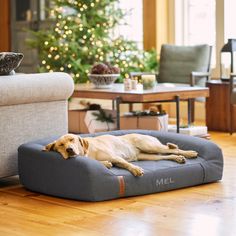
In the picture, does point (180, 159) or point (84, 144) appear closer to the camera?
point (84, 144)

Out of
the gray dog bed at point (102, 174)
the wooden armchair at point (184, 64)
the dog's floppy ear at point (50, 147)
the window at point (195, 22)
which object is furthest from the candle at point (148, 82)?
the dog's floppy ear at point (50, 147)

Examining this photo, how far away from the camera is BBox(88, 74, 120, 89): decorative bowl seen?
6737 millimetres

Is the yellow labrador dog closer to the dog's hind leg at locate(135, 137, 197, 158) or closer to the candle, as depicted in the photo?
the dog's hind leg at locate(135, 137, 197, 158)

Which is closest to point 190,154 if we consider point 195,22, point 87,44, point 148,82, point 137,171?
point 137,171

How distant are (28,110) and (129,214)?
50.4 inches

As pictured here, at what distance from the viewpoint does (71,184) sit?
436cm

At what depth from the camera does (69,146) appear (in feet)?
14.4

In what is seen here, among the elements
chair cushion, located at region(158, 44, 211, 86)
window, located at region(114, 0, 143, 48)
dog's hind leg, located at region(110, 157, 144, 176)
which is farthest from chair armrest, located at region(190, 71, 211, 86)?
dog's hind leg, located at region(110, 157, 144, 176)

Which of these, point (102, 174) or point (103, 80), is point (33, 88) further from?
point (103, 80)

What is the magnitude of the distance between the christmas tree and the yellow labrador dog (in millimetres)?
3399

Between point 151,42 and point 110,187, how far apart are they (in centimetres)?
459

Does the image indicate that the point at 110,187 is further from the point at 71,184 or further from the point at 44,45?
the point at 44,45

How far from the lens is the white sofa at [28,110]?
15.7 ft

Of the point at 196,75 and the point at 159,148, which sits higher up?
the point at 196,75
